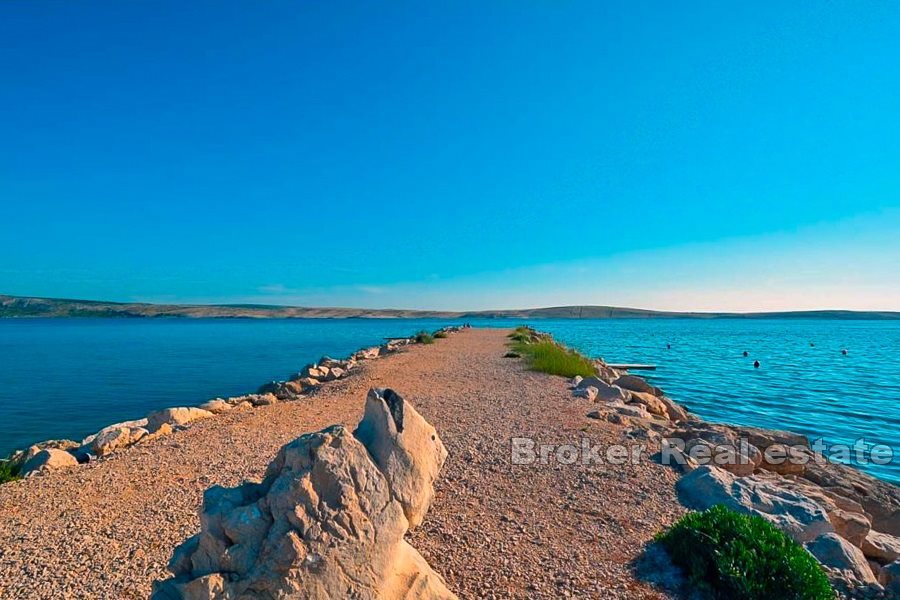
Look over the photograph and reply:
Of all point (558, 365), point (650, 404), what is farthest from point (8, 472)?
point (558, 365)

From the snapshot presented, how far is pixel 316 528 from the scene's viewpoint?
3320mm

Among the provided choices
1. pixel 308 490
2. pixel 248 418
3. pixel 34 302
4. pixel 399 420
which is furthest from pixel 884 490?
pixel 34 302

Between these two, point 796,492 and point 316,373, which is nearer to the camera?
point 796,492

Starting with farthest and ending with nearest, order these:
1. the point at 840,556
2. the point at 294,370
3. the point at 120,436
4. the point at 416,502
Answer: the point at 294,370
the point at 120,436
the point at 840,556
the point at 416,502

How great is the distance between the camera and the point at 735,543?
452 cm

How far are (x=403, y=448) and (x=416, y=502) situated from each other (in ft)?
1.28

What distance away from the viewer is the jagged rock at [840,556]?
16.1 ft

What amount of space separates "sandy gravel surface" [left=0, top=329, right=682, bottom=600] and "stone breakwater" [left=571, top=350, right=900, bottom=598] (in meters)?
0.61

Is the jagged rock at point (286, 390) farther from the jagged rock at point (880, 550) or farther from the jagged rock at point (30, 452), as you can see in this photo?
the jagged rock at point (880, 550)

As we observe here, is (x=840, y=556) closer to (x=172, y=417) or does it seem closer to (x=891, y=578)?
(x=891, y=578)

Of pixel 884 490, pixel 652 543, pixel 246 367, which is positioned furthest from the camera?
pixel 246 367

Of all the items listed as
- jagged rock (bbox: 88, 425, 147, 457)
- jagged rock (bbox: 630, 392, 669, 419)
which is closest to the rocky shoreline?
jagged rock (bbox: 630, 392, 669, 419)

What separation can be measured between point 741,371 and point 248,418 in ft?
88.0

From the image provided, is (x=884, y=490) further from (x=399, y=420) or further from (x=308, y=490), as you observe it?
(x=308, y=490)
